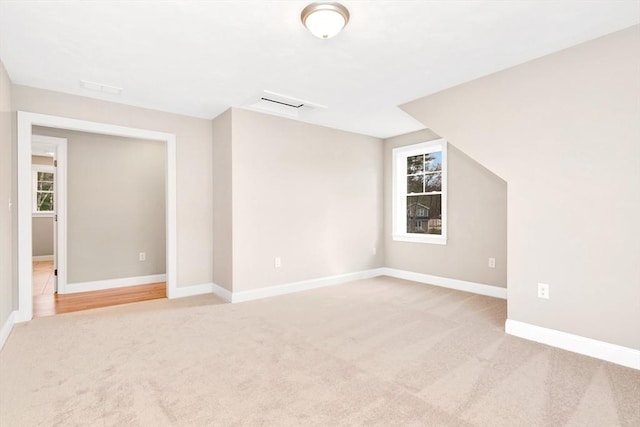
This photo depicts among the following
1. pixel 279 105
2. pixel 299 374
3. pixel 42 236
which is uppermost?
pixel 279 105

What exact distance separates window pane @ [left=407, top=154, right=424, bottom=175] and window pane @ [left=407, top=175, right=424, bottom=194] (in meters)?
0.10

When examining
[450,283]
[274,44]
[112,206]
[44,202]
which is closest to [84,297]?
[112,206]

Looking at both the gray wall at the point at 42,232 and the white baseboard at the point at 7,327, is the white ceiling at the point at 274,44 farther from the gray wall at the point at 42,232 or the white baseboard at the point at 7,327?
the gray wall at the point at 42,232

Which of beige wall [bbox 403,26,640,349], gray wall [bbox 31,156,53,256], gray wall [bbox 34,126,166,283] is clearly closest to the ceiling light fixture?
beige wall [bbox 403,26,640,349]

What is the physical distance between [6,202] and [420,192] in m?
5.25

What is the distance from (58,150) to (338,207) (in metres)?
4.09

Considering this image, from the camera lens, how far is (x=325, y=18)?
2.13 meters

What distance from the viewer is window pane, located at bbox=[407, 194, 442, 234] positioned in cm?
518

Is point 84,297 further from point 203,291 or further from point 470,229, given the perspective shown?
point 470,229

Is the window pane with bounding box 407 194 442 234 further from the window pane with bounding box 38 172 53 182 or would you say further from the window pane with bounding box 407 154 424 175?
the window pane with bounding box 38 172 53 182

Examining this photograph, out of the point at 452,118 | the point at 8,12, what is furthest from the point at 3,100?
the point at 452,118

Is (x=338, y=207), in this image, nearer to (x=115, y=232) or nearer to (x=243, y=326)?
(x=243, y=326)

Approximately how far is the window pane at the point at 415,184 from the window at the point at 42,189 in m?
8.40

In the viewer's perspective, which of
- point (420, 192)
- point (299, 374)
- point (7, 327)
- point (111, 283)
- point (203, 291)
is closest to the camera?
point (299, 374)
